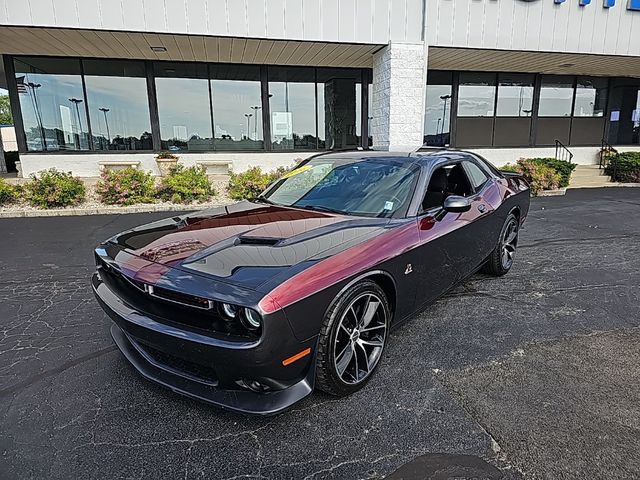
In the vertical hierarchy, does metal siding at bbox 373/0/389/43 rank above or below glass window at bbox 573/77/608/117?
above

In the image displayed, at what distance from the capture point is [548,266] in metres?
5.16

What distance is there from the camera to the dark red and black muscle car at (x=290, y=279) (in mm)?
2084

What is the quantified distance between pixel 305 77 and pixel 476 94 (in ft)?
21.8

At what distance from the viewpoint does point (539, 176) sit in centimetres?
1095

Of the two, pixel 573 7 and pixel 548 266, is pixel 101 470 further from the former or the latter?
pixel 573 7

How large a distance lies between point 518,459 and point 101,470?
2.02 meters

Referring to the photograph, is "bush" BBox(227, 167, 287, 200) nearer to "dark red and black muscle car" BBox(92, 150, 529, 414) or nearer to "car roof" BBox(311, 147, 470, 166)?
"car roof" BBox(311, 147, 470, 166)

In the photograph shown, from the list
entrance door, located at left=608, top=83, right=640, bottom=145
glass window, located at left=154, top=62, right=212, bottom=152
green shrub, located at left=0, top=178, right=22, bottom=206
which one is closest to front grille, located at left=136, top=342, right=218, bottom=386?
green shrub, located at left=0, top=178, right=22, bottom=206

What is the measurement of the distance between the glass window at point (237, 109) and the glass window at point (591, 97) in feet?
43.0

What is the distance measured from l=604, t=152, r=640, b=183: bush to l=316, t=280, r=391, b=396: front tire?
46.6ft

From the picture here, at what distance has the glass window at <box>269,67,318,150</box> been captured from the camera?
14.1 metres

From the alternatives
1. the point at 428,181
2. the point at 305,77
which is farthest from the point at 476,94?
the point at 428,181

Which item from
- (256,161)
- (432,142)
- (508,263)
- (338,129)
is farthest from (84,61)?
(508,263)

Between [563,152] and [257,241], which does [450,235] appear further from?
[563,152]
